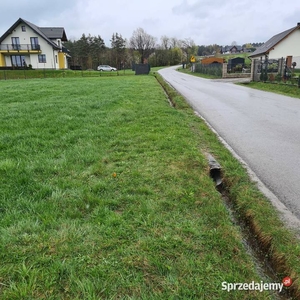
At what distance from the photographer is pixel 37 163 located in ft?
14.1

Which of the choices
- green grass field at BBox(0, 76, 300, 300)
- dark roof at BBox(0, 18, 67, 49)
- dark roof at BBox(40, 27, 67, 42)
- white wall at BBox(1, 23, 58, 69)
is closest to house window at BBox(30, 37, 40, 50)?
white wall at BBox(1, 23, 58, 69)

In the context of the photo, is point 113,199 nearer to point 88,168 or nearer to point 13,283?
point 88,168

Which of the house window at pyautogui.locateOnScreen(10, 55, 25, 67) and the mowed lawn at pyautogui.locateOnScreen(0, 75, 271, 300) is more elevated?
the house window at pyautogui.locateOnScreen(10, 55, 25, 67)

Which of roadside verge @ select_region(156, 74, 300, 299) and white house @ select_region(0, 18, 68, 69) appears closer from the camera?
roadside verge @ select_region(156, 74, 300, 299)

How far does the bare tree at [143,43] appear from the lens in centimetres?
9619

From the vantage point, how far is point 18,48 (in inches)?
Answer: 1789

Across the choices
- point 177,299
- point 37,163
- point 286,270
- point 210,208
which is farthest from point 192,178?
point 37,163

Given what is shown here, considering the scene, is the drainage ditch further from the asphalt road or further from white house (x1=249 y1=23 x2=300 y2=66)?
white house (x1=249 y1=23 x2=300 y2=66)

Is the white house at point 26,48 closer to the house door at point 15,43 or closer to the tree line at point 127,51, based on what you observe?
the house door at point 15,43

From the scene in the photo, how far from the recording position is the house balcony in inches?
1782

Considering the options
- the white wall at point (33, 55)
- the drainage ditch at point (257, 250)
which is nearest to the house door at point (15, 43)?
the white wall at point (33, 55)

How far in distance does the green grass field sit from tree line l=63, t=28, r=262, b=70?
62.1 m

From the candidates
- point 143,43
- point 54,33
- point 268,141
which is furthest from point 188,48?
point 268,141

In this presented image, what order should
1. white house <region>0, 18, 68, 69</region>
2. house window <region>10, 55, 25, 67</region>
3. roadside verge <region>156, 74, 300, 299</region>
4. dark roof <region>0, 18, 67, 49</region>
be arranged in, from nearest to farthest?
roadside verge <region>156, 74, 300, 299</region> < dark roof <region>0, 18, 67, 49</region> < white house <region>0, 18, 68, 69</region> < house window <region>10, 55, 25, 67</region>
